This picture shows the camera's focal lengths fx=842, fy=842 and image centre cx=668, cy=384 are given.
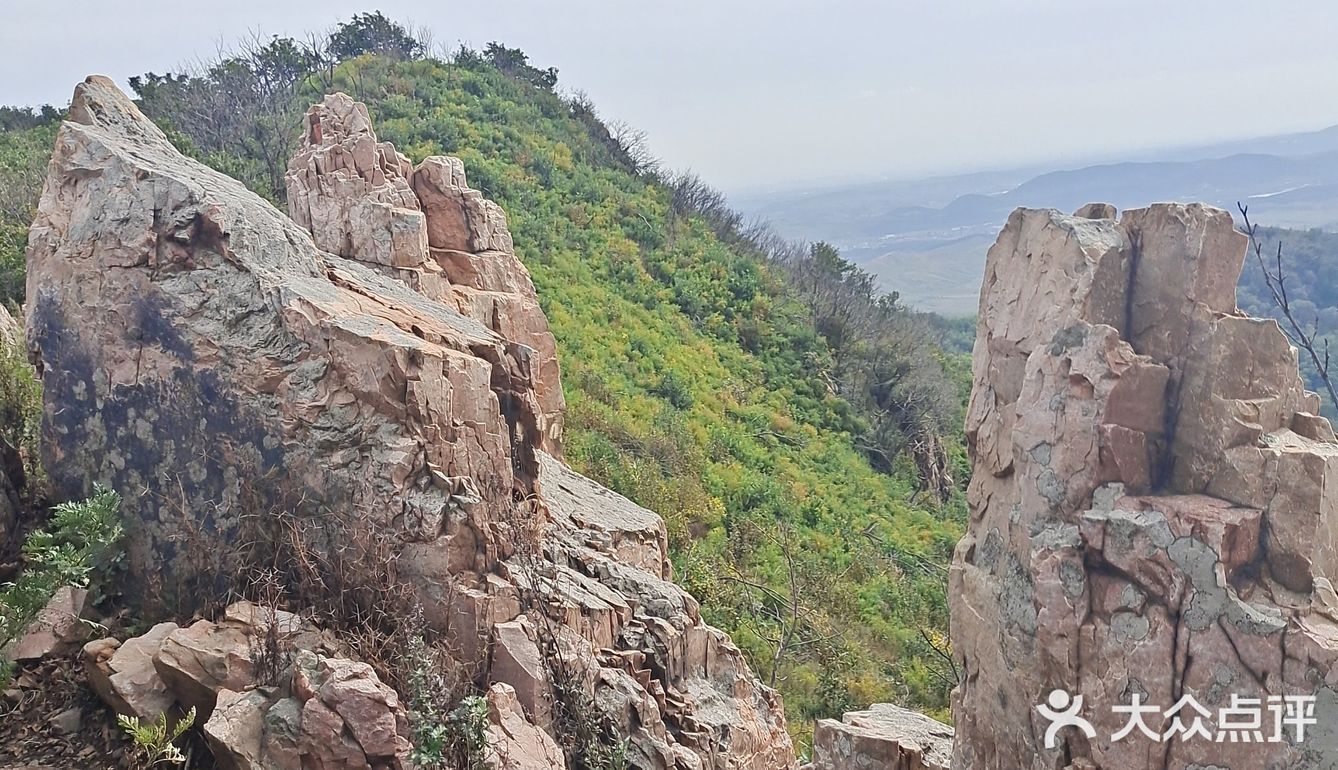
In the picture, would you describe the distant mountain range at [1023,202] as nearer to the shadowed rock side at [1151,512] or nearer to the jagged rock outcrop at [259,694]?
the shadowed rock side at [1151,512]

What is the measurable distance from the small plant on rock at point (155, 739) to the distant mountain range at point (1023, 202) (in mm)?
30943

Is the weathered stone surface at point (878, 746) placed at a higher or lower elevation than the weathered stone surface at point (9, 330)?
lower

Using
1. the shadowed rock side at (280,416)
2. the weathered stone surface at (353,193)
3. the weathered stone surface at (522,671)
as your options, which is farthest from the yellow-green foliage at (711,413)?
the weathered stone surface at (522,671)

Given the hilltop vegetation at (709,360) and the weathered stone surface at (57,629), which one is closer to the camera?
the weathered stone surface at (57,629)

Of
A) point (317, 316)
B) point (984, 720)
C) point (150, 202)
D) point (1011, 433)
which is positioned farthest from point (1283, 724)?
point (150, 202)

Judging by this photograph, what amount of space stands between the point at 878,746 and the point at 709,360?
1320 centimetres

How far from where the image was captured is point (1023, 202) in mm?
53656

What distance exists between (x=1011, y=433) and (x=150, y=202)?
5.13 metres

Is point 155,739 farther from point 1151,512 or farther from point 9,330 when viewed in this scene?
point 1151,512

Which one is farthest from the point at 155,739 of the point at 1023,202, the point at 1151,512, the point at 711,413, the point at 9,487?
the point at 1023,202

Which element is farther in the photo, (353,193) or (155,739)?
(353,193)

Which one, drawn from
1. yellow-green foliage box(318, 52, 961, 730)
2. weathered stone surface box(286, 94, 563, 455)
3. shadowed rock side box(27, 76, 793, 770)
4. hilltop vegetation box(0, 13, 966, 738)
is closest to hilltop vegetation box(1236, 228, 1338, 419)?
hilltop vegetation box(0, 13, 966, 738)

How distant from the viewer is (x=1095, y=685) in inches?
158

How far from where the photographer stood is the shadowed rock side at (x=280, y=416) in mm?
4680
